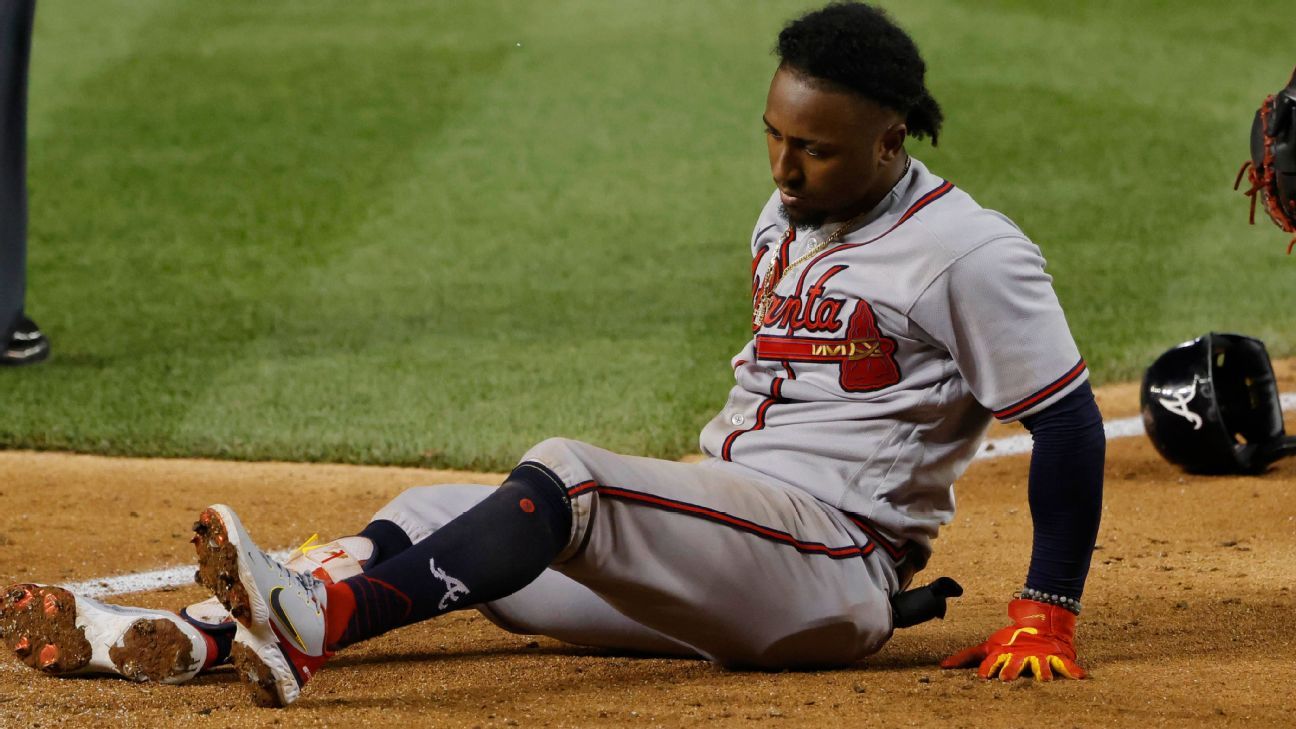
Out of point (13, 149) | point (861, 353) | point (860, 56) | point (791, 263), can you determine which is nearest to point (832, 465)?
point (861, 353)

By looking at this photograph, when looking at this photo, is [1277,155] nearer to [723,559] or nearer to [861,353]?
[861,353]

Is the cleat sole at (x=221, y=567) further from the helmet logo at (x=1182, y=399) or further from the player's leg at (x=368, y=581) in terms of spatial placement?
the helmet logo at (x=1182, y=399)

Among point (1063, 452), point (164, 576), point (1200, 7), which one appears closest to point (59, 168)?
point (164, 576)

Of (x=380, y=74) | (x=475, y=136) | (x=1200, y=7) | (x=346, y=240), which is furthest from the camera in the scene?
(x=1200, y=7)

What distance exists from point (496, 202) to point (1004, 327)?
21.6ft

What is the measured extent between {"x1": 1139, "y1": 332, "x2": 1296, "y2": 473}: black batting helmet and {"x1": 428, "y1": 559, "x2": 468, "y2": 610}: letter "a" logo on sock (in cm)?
307

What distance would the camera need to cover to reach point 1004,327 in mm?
2758

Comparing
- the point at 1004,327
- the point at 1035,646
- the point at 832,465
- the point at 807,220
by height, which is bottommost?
the point at 1035,646

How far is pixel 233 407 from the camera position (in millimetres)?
5867

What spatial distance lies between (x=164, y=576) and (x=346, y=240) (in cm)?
457

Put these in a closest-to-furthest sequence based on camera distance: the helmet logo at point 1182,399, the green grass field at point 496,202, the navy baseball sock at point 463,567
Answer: the navy baseball sock at point 463,567, the helmet logo at point 1182,399, the green grass field at point 496,202

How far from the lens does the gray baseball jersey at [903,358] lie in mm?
2771

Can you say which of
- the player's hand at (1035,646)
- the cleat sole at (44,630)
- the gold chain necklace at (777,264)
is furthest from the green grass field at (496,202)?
the player's hand at (1035,646)

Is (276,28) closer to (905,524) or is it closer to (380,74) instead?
(380,74)
